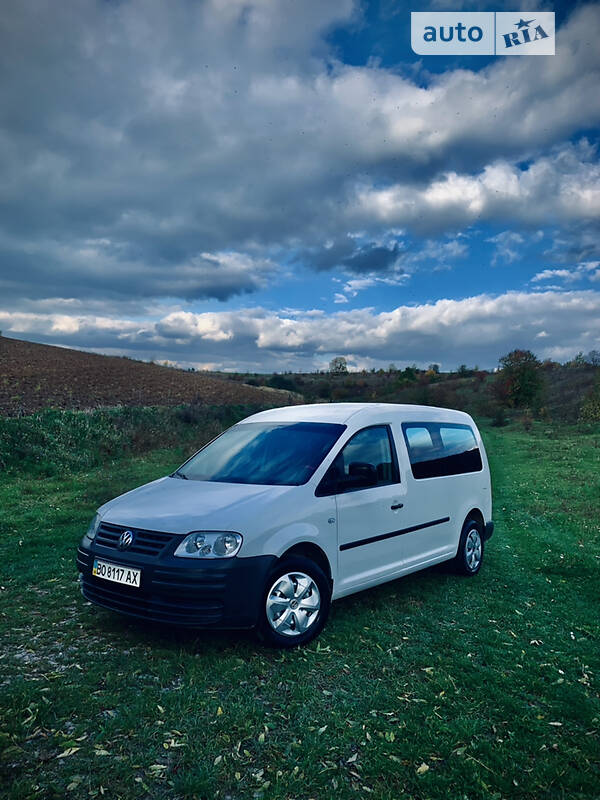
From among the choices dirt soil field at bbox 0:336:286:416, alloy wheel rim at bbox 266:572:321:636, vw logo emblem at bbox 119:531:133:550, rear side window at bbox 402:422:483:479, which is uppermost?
dirt soil field at bbox 0:336:286:416

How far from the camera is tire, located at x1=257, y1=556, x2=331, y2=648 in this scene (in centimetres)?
473

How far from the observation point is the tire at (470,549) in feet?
24.0

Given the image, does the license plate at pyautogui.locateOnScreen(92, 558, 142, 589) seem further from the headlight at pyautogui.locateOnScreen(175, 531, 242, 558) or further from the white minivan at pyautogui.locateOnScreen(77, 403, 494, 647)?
the headlight at pyautogui.locateOnScreen(175, 531, 242, 558)

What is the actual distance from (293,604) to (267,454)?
1486mm

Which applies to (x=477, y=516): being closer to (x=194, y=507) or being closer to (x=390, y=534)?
(x=390, y=534)

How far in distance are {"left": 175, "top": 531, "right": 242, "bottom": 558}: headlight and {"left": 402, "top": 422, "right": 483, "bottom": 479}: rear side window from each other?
2523 millimetres

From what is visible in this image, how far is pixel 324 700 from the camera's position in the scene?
4.13 metres

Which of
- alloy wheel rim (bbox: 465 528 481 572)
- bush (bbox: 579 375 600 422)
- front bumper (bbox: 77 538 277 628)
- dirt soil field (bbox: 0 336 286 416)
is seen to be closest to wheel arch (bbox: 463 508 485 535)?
alloy wheel rim (bbox: 465 528 481 572)

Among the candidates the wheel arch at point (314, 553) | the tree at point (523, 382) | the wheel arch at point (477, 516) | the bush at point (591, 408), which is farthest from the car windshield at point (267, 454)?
the tree at point (523, 382)

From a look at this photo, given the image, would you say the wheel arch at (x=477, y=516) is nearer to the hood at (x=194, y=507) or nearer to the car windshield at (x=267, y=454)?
the car windshield at (x=267, y=454)

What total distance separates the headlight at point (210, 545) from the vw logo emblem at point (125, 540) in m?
0.47

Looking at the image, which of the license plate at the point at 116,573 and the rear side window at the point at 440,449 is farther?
the rear side window at the point at 440,449

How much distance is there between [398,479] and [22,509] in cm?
775

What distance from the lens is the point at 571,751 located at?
357 cm
